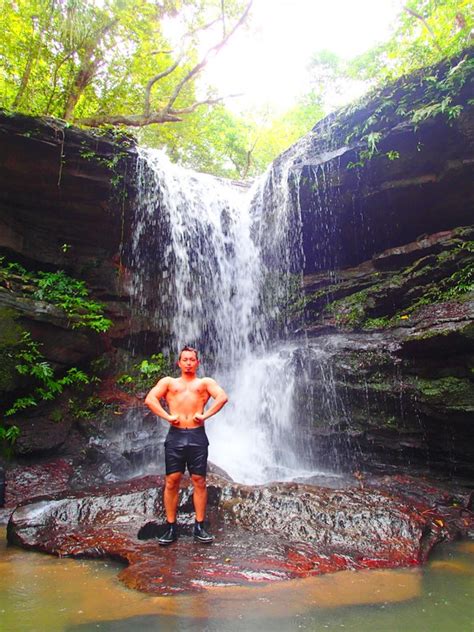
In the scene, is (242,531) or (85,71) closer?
(242,531)

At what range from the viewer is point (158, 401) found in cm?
422

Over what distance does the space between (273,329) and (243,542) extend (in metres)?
6.75

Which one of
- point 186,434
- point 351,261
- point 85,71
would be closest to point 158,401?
point 186,434

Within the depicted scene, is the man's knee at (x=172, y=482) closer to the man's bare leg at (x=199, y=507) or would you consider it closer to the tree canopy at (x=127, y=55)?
the man's bare leg at (x=199, y=507)

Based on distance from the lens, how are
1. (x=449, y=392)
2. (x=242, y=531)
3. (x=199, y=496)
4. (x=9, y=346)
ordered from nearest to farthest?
(x=199, y=496)
(x=242, y=531)
(x=449, y=392)
(x=9, y=346)

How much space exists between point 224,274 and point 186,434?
22.5 feet

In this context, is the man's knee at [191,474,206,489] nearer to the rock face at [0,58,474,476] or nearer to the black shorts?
the black shorts

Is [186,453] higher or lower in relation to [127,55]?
lower

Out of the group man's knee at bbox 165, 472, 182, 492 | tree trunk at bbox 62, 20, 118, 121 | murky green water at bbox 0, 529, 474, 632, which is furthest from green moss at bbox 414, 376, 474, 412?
tree trunk at bbox 62, 20, 118, 121

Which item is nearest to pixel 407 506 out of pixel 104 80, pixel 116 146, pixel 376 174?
pixel 376 174

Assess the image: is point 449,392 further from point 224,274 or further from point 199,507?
point 224,274

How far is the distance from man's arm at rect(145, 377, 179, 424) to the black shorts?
0.19 m

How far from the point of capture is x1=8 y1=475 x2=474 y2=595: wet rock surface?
3.29m

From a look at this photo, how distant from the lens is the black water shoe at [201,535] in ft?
12.8
